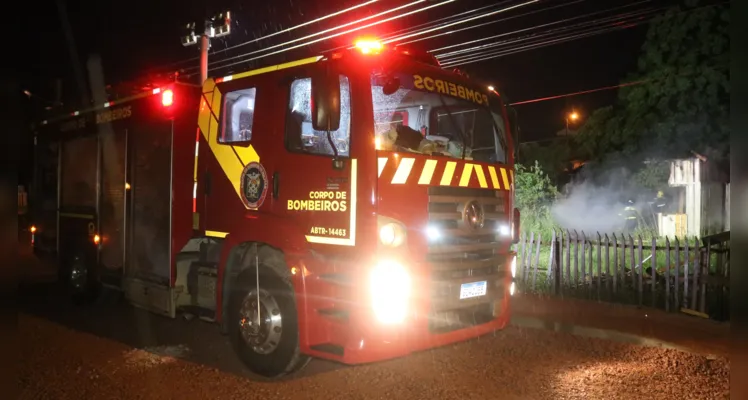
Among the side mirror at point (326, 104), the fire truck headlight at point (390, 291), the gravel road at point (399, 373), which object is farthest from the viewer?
the gravel road at point (399, 373)

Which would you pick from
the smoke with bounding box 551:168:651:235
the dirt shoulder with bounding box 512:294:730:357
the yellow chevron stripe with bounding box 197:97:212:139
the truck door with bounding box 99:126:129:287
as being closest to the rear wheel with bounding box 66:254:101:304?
the truck door with bounding box 99:126:129:287

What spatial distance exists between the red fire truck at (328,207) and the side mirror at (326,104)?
0.01 metres

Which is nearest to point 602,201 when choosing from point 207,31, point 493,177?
point 207,31

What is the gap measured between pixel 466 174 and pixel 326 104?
1.66m

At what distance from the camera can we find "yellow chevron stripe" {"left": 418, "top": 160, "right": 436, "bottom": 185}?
5.11 metres

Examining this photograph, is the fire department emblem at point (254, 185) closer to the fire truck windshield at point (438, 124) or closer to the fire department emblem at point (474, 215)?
the fire truck windshield at point (438, 124)

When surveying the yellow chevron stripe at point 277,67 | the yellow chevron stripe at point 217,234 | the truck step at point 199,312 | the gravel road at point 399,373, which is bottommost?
the gravel road at point 399,373

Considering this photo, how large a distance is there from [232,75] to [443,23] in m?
7.74

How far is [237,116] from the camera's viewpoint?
20.2ft

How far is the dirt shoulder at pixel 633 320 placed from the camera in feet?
23.2

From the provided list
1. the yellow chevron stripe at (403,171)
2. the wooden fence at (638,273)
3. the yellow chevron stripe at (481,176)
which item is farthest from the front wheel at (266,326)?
the wooden fence at (638,273)

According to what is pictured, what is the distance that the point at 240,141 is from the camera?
236 inches

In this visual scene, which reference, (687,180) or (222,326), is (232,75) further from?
(687,180)

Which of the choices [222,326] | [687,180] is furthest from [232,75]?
[687,180]
